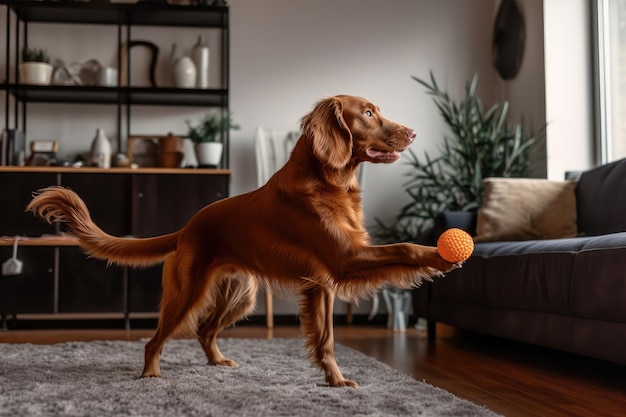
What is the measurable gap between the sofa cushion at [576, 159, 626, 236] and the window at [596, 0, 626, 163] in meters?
0.82

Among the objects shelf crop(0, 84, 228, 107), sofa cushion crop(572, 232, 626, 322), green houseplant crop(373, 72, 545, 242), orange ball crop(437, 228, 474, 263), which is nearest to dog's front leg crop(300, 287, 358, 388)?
orange ball crop(437, 228, 474, 263)

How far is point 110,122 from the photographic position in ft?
17.0

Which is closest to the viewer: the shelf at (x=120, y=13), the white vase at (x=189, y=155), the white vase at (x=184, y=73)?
the shelf at (x=120, y=13)

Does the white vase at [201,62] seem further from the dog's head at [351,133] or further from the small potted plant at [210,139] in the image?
the dog's head at [351,133]

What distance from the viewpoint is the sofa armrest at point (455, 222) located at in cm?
384

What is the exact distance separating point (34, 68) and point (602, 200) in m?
3.35

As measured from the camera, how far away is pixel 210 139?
4.95 metres

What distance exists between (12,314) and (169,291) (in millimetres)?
2604

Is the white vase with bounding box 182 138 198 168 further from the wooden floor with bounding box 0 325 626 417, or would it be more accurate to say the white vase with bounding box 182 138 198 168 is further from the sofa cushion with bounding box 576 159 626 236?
the sofa cushion with bounding box 576 159 626 236

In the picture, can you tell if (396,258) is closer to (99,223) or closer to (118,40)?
(99,223)

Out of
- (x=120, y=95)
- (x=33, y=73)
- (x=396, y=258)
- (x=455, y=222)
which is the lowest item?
(x=396, y=258)

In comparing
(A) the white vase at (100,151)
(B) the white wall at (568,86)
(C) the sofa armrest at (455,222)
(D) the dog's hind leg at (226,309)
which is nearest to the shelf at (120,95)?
(A) the white vase at (100,151)

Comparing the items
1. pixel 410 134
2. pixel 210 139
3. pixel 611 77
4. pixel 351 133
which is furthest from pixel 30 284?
pixel 611 77

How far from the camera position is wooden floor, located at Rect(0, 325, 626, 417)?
207 cm
